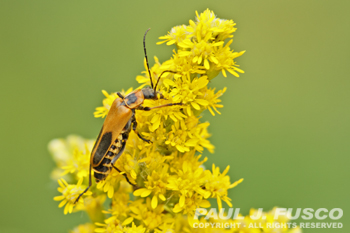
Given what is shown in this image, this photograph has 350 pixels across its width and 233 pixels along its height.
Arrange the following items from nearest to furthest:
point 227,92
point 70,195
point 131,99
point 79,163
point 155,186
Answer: point 155,186 < point 70,195 < point 131,99 < point 79,163 < point 227,92

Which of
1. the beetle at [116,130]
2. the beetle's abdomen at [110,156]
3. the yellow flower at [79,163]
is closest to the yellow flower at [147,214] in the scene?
the beetle at [116,130]

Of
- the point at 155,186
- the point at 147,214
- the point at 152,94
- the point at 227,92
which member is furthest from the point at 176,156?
the point at 227,92

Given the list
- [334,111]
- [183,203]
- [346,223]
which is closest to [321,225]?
[346,223]

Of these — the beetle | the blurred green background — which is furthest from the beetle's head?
the blurred green background

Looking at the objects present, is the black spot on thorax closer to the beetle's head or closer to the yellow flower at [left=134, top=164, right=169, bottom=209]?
the beetle's head

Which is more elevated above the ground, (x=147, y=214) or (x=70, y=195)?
(x=70, y=195)

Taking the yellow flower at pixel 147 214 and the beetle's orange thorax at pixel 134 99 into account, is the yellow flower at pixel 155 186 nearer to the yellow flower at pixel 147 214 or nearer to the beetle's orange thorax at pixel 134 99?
the yellow flower at pixel 147 214

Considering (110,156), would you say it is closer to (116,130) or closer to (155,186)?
(116,130)

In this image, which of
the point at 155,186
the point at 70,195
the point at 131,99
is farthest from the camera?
the point at 131,99
